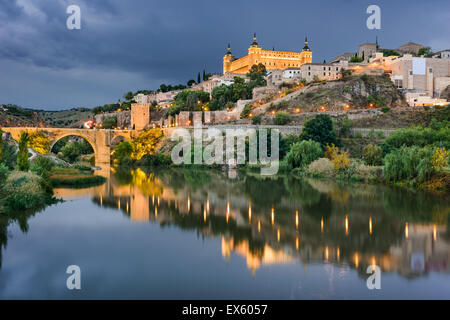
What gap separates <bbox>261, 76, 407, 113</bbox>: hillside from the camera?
5219 cm

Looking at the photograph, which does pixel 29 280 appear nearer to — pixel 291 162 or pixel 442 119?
pixel 291 162

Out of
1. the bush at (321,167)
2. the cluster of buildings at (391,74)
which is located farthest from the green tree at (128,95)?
the bush at (321,167)

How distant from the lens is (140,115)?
65.6m

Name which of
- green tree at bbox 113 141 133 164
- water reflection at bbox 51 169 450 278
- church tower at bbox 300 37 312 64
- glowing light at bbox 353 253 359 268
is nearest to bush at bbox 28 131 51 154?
green tree at bbox 113 141 133 164

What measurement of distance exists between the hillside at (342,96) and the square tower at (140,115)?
2281cm

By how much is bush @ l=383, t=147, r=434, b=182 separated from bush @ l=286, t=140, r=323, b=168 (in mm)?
8128

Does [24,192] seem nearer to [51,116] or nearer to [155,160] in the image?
[155,160]

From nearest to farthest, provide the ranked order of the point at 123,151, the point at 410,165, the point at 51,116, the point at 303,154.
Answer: the point at 410,165 < the point at 303,154 < the point at 123,151 < the point at 51,116

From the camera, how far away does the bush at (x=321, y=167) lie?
28987mm

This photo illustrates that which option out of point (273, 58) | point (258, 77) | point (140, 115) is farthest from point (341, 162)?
point (273, 58)

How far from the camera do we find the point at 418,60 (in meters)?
56.5

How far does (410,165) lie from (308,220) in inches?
499

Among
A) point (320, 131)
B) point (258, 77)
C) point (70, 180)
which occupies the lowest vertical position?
A: point (70, 180)

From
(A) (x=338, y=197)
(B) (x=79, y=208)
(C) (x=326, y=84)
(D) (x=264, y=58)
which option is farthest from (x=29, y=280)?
(D) (x=264, y=58)
